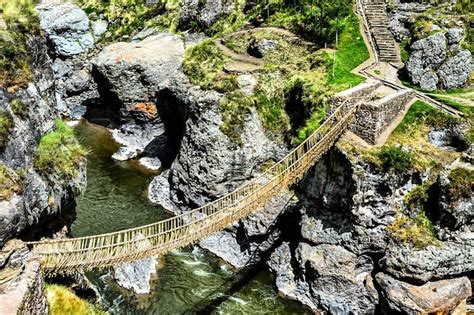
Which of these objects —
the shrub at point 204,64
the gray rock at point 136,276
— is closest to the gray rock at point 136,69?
the shrub at point 204,64

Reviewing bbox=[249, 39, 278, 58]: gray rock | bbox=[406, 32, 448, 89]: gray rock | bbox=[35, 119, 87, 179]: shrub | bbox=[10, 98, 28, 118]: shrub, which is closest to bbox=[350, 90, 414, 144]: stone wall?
bbox=[406, 32, 448, 89]: gray rock

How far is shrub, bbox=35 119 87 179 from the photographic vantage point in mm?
17266

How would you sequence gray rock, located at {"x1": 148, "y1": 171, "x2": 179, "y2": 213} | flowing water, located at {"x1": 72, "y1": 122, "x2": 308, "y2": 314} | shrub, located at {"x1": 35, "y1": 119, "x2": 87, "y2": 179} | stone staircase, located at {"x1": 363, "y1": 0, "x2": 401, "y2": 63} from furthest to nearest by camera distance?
1. stone staircase, located at {"x1": 363, "y1": 0, "x2": 401, "y2": 63}
2. gray rock, located at {"x1": 148, "y1": 171, "x2": 179, "y2": 213}
3. flowing water, located at {"x1": 72, "y1": 122, "x2": 308, "y2": 314}
4. shrub, located at {"x1": 35, "y1": 119, "x2": 87, "y2": 179}

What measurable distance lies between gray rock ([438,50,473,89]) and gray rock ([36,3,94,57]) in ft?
119

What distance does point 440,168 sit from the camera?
2172 centimetres

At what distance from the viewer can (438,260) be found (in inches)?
796

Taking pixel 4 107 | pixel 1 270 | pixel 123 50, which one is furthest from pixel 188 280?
pixel 123 50

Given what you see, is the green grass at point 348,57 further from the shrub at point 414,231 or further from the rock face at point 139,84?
the rock face at point 139,84

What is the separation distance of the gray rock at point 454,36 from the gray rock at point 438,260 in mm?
12168

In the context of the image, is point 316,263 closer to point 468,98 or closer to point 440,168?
point 440,168

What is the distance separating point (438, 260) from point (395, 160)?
458 centimetres

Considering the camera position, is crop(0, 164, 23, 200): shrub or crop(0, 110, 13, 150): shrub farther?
crop(0, 110, 13, 150): shrub

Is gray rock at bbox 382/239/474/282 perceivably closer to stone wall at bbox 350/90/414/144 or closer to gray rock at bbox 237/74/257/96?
stone wall at bbox 350/90/414/144

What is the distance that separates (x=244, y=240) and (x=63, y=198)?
1080 centimetres
